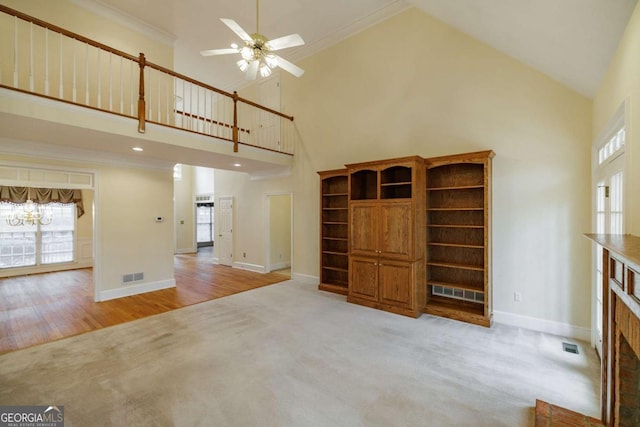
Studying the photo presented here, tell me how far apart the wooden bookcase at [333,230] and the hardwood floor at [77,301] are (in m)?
1.35

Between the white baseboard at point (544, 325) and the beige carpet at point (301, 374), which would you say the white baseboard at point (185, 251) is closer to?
the beige carpet at point (301, 374)

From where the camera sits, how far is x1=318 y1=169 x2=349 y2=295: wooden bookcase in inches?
224

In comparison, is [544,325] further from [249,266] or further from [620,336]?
[249,266]

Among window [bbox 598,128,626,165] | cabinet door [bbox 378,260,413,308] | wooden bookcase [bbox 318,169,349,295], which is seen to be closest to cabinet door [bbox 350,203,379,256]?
cabinet door [bbox 378,260,413,308]

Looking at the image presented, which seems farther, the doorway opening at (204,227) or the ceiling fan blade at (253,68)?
the doorway opening at (204,227)

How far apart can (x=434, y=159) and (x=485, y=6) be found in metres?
1.90

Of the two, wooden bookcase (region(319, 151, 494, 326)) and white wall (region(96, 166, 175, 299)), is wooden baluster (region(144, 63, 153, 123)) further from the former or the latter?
wooden bookcase (region(319, 151, 494, 326))

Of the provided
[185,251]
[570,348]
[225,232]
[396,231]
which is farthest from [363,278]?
[185,251]

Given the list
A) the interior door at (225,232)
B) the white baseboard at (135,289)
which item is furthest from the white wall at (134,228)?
the interior door at (225,232)

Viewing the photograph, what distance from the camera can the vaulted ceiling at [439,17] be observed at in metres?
2.24

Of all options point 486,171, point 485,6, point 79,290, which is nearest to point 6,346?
point 79,290

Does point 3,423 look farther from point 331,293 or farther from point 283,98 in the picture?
point 283,98

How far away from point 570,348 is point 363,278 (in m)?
2.68

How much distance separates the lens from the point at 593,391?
243 centimetres
